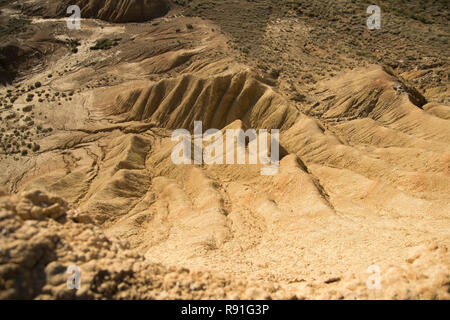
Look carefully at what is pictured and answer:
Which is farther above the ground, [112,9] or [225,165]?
[112,9]

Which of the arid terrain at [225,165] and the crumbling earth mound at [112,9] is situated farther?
the crumbling earth mound at [112,9]

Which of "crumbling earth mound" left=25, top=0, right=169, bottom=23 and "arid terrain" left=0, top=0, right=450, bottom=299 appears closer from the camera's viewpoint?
"arid terrain" left=0, top=0, right=450, bottom=299

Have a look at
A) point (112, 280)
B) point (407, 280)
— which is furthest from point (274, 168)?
point (112, 280)

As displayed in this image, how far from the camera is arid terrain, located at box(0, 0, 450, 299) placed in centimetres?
909

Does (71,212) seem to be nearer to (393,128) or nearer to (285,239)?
(285,239)

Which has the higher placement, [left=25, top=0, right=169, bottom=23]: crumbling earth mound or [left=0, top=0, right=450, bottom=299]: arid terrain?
[left=25, top=0, right=169, bottom=23]: crumbling earth mound

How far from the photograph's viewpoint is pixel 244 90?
30812 mm

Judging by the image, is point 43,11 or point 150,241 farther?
point 43,11

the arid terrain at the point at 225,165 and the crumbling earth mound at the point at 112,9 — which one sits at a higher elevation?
the crumbling earth mound at the point at 112,9

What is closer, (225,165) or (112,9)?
(225,165)

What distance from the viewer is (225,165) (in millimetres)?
25625

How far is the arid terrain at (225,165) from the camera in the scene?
9.09m

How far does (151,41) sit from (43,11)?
24.9 meters
